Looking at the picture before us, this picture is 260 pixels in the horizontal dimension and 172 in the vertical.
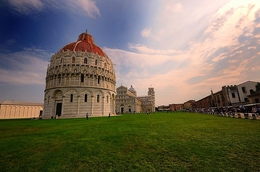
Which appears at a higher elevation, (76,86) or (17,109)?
(76,86)

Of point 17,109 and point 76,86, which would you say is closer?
point 76,86

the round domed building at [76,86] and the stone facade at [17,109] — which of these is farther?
the stone facade at [17,109]

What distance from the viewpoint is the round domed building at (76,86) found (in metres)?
32.0

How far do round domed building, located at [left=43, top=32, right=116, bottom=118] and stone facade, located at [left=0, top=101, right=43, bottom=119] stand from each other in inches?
1400

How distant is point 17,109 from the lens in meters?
58.0

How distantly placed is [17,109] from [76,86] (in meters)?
47.1

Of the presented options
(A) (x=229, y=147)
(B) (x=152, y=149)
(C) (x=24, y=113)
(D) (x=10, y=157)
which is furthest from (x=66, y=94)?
(C) (x=24, y=113)

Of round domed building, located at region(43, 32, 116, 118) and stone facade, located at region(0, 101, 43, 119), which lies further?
stone facade, located at region(0, 101, 43, 119)

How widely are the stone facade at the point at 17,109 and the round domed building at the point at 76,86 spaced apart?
35.6 metres

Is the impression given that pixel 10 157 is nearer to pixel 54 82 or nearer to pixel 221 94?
pixel 54 82

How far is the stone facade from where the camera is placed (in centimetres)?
5419

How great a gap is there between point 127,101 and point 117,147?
229 ft

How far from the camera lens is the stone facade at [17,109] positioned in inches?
2133

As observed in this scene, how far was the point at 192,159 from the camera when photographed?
4.63 metres
